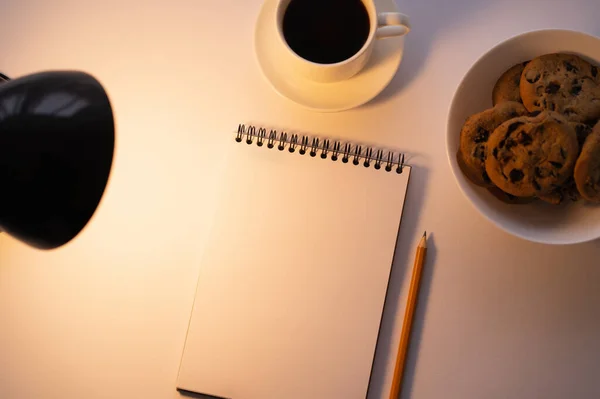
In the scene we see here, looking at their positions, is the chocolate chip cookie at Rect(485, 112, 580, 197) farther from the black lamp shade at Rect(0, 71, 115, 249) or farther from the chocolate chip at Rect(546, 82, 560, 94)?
the black lamp shade at Rect(0, 71, 115, 249)

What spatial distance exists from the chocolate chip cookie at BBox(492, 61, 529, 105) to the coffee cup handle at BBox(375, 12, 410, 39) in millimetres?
135

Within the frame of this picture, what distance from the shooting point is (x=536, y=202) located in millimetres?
643

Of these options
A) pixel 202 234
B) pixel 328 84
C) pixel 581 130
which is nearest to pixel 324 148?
pixel 328 84

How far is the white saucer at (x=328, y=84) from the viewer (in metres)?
0.71

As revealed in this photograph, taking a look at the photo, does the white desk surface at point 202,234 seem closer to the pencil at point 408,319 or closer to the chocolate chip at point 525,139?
the pencil at point 408,319

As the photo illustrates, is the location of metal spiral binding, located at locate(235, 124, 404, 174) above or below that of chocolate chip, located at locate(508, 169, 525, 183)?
above

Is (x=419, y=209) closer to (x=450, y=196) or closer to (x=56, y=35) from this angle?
(x=450, y=196)

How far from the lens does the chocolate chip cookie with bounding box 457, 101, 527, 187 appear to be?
1.96 feet

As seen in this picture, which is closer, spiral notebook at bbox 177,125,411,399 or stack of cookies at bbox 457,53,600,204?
stack of cookies at bbox 457,53,600,204

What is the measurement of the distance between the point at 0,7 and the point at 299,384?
0.70 m

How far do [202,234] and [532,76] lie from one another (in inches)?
18.5

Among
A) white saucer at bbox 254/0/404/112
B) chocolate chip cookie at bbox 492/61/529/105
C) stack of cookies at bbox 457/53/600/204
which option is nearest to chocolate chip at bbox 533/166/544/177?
stack of cookies at bbox 457/53/600/204

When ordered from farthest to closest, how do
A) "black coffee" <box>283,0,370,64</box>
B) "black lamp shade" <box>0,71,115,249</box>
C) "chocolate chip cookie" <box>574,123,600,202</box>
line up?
"black coffee" <box>283,0,370,64</box>, "chocolate chip cookie" <box>574,123,600,202</box>, "black lamp shade" <box>0,71,115,249</box>

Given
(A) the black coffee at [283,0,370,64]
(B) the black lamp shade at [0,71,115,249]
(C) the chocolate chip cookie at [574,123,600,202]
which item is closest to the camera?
(B) the black lamp shade at [0,71,115,249]
